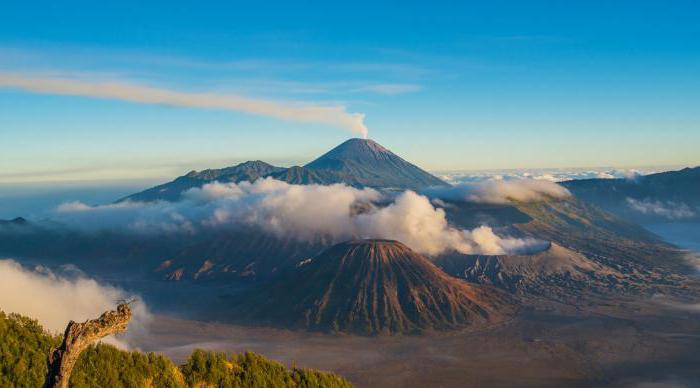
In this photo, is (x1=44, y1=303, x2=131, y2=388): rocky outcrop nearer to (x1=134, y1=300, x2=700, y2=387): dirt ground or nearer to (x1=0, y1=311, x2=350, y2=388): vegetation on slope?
(x1=0, y1=311, x2=350, y2=388): vegetation on slope

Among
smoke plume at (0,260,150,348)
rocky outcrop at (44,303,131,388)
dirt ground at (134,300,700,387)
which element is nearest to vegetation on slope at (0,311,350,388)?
rocky outcrop at (44,303,131,388)

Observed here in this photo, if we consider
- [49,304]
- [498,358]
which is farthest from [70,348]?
[498,358]

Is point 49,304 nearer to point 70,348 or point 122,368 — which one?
point 122,368

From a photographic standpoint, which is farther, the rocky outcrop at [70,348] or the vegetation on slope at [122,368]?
the vegetation on slope at [122,368]

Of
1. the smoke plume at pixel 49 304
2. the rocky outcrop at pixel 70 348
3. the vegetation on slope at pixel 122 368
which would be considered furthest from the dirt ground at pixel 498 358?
the rocky outcrop at pixel 70 348

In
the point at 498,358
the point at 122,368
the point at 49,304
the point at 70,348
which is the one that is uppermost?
the point at 70,348

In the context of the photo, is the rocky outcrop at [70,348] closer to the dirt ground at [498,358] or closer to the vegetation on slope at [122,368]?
the vegetation on slope at [122,368]

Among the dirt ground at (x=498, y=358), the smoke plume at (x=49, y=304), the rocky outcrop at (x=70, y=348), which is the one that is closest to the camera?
the rocky outcrop at (x=70, y=348)

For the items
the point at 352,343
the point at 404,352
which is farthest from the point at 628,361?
the point at 352,343
